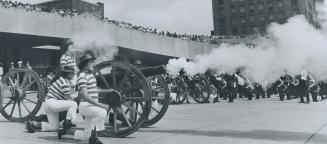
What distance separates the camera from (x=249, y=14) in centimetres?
8419

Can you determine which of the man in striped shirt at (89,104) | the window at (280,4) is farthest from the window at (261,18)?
the man in striped shirt at (89,104)

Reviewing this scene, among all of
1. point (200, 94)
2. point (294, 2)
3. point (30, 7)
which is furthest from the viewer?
point (294, 2)

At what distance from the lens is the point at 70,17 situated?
28.3 meters

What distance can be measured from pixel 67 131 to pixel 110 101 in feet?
2.96

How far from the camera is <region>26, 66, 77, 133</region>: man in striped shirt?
615 centimetres

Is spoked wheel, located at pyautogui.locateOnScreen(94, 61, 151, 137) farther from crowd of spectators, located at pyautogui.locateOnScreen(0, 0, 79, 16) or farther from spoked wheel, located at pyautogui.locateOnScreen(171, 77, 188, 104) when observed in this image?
crowd of spectators, located at pyautogui.locateOnScreen(0, 0, 79, 16)

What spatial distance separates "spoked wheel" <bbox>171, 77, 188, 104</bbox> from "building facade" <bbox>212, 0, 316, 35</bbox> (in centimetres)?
6968

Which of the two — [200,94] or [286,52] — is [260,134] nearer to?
[286,52]

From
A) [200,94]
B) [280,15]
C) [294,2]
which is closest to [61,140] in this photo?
[200,94]

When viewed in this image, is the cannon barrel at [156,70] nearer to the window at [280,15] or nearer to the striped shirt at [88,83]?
the striped shirt at [88,83]

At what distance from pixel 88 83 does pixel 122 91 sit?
0.95 m

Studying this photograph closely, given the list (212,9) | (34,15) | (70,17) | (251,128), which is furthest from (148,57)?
(212,9)

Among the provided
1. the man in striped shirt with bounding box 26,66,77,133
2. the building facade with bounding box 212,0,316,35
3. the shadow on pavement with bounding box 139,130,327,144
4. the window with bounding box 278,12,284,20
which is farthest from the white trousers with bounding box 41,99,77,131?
the window with bounding box 278,12,284,20

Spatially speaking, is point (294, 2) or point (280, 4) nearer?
point (294, 2)
